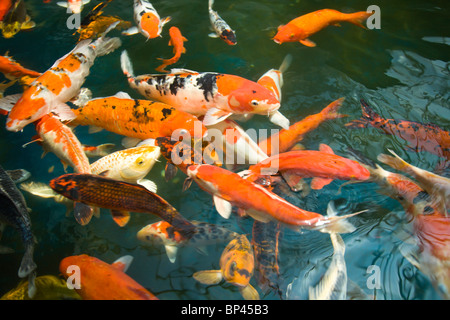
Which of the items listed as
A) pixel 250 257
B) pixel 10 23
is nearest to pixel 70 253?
pixel 250 257

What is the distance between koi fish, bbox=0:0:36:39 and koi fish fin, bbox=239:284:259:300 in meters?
5.44

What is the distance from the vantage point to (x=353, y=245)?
2945mm

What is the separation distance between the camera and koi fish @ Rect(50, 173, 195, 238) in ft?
9.16

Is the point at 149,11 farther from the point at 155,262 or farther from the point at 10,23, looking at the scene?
the point at 155,262

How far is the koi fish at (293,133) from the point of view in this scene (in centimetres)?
339

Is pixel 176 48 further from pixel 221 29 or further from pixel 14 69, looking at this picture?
pixel 14 69

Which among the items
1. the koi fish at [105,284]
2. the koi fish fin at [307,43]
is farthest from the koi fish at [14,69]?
the koi fish fin at [307,43]

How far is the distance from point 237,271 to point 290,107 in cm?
228

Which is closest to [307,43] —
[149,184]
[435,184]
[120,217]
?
[435,184]

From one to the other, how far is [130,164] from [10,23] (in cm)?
395

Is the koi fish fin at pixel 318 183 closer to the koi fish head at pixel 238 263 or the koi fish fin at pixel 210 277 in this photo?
the koi fish head at pixel 238 263

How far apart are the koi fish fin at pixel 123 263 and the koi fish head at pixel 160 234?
0.25 metres

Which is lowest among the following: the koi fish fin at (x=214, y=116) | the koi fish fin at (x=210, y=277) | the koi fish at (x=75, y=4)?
the koi fish fin at (x=210, y=277)
